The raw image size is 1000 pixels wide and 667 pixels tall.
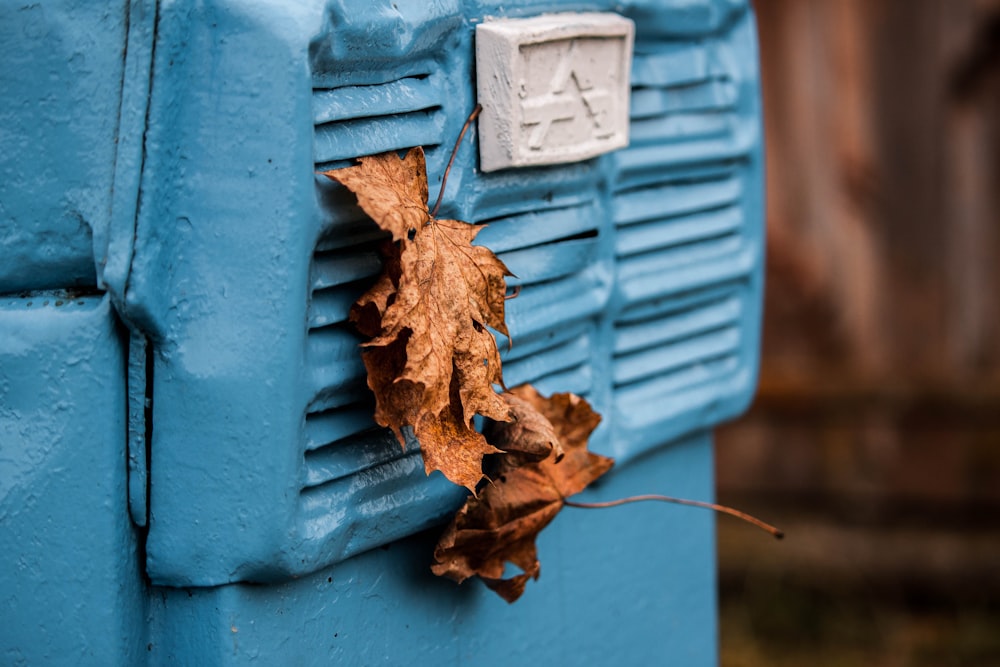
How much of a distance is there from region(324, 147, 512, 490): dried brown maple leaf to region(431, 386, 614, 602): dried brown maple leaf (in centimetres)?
11

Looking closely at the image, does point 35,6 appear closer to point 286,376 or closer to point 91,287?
point 91,287

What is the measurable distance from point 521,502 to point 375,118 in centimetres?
46

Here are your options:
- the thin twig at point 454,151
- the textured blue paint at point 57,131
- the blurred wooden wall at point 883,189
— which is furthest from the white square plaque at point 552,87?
the blurred wooden wall at point 883,189

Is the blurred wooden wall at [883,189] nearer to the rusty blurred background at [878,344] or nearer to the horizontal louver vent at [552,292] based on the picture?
the rusty blurred background at [878,344]

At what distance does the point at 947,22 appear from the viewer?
365cm

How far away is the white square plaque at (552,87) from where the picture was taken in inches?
52.8

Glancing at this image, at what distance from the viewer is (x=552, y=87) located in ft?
4.59

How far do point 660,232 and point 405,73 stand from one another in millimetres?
541

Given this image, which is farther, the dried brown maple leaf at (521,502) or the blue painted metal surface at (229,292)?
the dried brown maple leaf at (521,502)

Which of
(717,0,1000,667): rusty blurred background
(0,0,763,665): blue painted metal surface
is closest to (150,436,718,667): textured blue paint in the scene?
(0,0,763,665): blue painted metal surface

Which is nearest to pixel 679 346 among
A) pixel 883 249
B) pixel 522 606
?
pixel 522 606

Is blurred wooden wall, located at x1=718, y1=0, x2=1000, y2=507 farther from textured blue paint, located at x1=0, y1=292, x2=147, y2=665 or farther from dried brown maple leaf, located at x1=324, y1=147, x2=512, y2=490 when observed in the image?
textured blue paint, located at x1=0, y1=292, x2=147, y2=665

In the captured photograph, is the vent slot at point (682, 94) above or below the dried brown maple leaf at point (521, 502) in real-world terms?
above

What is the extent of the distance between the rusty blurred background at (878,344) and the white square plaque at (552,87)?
2431 mm
